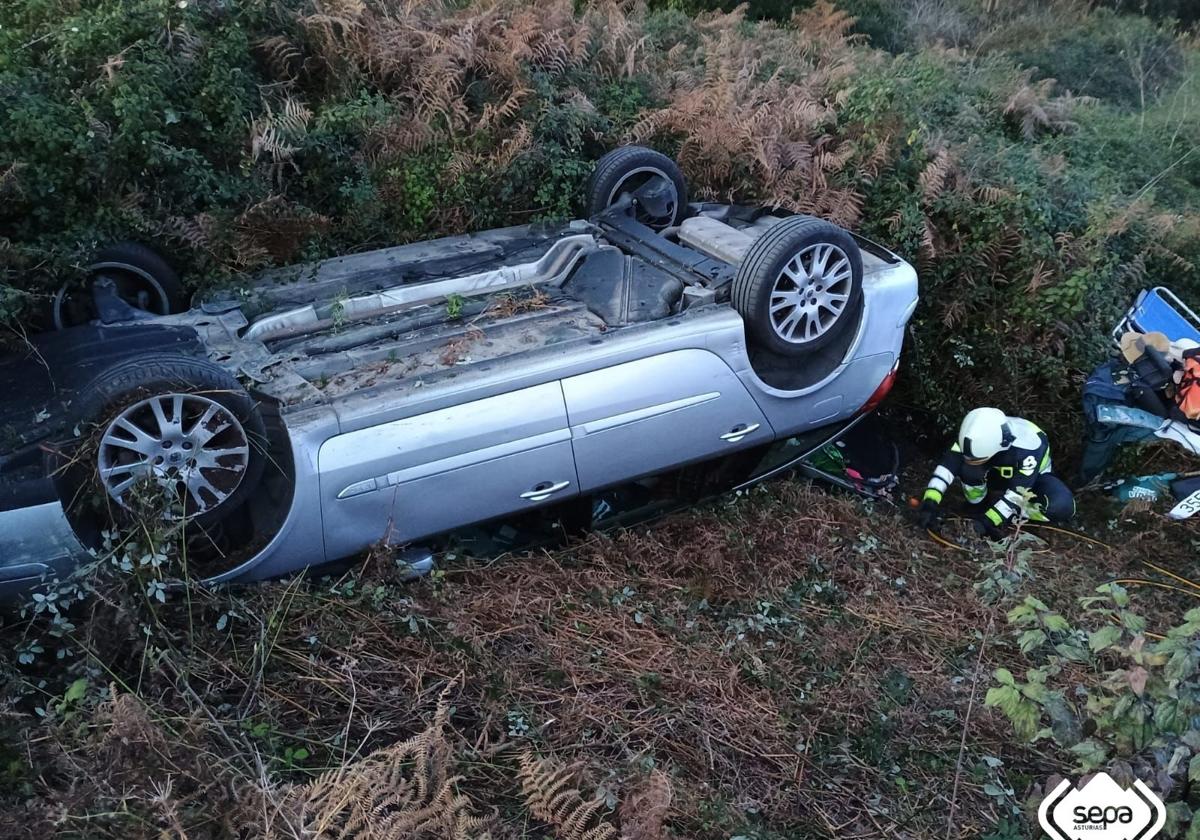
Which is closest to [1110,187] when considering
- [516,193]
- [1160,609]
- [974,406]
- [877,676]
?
[974,406]

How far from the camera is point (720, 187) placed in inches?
263

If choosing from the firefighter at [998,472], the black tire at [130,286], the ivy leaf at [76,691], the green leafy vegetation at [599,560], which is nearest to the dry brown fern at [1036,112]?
the green leafy vegetation at [599,560]

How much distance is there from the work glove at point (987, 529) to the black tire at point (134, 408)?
13.2 ft

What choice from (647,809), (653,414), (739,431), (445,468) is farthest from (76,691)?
(739,431)

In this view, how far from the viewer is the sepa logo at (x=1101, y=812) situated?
7.87 ft

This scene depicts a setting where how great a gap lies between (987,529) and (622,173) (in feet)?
9.96

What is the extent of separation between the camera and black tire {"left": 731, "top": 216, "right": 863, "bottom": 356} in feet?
13.3

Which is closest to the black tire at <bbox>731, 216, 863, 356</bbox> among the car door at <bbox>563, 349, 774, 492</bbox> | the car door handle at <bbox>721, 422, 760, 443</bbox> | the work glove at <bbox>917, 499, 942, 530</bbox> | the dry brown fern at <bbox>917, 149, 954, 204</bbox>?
the car door at <bbox>563, 349, 774, 492</bbox>

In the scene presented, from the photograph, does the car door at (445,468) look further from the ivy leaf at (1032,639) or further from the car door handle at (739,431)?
the ivy leaf at (1032,639)

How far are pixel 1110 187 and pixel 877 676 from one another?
5.31 m

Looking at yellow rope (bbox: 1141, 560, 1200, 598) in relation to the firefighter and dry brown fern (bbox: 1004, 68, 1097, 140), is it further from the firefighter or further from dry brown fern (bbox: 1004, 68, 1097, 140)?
dry brown fern (bbox: 1004, 68, 1097, 140)

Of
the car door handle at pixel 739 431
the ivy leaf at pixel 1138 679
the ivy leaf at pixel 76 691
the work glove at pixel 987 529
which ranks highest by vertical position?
the ivy leaf at pixel 1138 679

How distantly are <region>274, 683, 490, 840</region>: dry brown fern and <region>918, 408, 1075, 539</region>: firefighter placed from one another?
3525 mm

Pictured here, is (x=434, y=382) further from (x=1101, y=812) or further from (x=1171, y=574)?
(x=1171, y=574)
